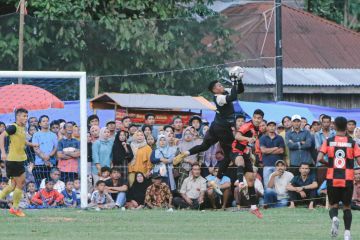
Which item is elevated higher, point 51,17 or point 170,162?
point 51,17

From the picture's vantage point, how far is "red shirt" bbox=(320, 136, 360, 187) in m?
17.4

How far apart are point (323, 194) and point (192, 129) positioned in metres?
2.88

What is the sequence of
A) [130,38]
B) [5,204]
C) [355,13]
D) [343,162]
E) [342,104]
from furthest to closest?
[355,13] → [342,104] → [130,38] → [5,204] → [343,162]

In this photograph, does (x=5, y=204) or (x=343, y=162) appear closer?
(x=343, y=162)

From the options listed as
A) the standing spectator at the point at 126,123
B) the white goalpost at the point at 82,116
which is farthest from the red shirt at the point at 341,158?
the standing spectator at the point at 126,123

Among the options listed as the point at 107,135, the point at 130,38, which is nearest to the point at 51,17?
the point at 130,38

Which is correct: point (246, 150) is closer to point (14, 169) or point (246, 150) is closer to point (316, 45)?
point (14, 169)

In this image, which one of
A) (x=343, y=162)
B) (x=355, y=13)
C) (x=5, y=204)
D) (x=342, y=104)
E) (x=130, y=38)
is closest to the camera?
(x=343, y=162)

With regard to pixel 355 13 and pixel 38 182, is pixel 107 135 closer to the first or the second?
pixel 38 182

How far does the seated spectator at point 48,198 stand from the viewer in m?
23.7

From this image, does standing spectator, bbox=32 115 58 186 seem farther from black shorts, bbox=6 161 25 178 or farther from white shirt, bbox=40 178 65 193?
black shorts, bbox=6 161 25 178

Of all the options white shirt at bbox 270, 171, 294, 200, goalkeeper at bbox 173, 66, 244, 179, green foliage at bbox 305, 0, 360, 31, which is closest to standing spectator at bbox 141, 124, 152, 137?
white shirt at bbox 270, 171, 294, 200

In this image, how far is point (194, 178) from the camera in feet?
78.7

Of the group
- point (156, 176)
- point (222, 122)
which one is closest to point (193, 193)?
point (156, 176)
